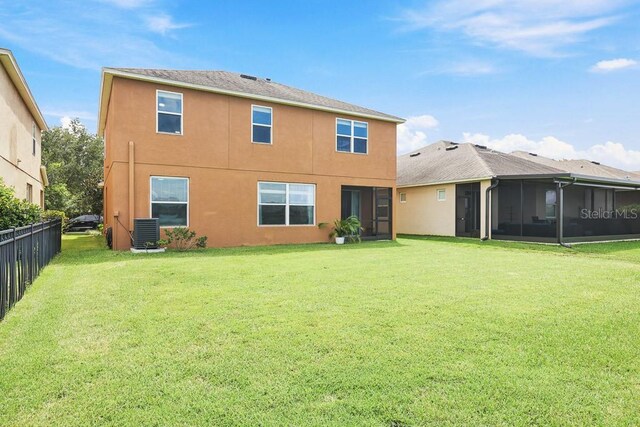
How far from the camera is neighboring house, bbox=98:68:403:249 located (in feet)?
38.2

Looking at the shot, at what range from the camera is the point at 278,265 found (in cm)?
881

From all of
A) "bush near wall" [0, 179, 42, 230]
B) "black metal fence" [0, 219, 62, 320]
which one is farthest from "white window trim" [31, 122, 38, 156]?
"black metal fence" [0, 219, 62, 320]

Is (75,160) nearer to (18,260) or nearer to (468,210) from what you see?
(468,210)

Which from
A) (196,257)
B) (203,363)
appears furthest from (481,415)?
(196,257)

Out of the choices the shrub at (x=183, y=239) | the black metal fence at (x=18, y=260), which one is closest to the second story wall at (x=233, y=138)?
the shrub at (x=183, y=239)

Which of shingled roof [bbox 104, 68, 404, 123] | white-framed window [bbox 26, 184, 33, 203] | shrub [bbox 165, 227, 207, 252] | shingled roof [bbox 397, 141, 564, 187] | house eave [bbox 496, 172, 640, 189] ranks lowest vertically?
shrub [bbox 165, 227, 207, 252]

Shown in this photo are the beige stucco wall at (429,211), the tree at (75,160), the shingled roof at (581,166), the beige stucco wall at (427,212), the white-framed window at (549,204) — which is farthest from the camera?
the tree at (75,160)

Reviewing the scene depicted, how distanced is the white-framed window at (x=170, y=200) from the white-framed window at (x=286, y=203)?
8.65 ft

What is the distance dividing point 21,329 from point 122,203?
8.01 m

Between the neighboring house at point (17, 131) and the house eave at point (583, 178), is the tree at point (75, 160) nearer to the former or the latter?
the neighboring house at point (17, 131)

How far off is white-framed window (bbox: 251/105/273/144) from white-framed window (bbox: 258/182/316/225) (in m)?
1.64

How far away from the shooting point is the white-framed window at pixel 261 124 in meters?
13.7

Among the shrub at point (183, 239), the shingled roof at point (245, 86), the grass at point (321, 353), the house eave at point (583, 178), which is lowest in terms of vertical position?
the grass at point (321, 353)

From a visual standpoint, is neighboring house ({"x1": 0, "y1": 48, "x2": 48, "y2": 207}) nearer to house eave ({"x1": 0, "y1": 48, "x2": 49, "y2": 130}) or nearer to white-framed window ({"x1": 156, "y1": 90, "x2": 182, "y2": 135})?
house eave ({"x1": 0, "y1": 48, "x2": 49, "y2": 130})
